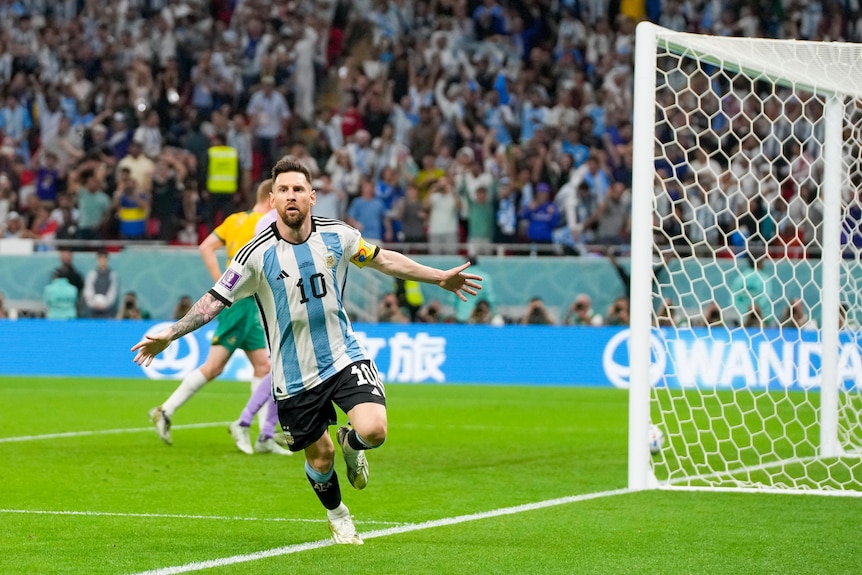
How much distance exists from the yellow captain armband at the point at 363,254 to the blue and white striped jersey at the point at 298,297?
0.08 metres

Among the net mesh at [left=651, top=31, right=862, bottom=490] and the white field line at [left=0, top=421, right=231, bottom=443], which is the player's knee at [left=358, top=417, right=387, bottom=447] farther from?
the white field line at [left=0, top=421, right=231, bottom=443]

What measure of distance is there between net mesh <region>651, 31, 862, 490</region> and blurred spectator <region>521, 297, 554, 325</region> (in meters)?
1.77

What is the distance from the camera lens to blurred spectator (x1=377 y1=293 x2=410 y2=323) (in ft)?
62.2

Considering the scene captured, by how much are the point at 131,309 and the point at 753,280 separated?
8.88 m

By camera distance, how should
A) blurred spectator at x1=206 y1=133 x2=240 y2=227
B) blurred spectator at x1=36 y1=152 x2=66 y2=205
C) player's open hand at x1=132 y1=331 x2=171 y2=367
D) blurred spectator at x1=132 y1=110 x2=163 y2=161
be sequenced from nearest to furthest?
player's open hand at x1=132 y1=331 x2=171 y2=367 < blurred spectator at x1=206 y1=133 x2=240 y2=227 < blurred spectator at x1=36 y1=152 x2=66 y2=205 < blurred spectator at x1=132 y1=110 x2=163 y2=161

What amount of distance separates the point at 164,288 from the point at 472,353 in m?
4.55

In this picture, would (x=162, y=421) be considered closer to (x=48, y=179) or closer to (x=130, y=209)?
(x=130, y=209)

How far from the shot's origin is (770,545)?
22.5 ft

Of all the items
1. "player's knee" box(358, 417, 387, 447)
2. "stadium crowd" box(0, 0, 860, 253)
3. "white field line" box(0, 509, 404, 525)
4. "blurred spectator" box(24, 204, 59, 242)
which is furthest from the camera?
"blurred spectator" box(24, 204, 59, 242)

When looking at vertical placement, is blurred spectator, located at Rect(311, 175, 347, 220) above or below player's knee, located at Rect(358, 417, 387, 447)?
above

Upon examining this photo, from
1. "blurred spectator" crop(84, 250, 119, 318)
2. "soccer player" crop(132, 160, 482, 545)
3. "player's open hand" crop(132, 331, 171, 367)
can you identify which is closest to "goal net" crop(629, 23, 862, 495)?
"soccer player" crop(132, 160, 482, 545)

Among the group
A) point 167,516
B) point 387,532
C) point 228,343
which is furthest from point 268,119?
point 387,532

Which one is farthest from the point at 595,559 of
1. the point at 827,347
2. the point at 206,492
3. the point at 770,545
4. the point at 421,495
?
the point at 827,347

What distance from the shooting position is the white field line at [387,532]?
5980 mm
